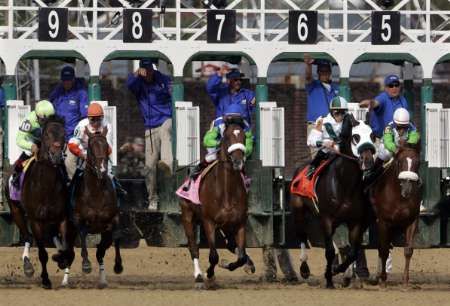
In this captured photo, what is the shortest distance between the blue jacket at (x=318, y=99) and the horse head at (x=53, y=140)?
3457mm

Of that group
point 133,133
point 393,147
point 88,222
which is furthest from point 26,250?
point 133,133

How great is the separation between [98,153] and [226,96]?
9.09 ft

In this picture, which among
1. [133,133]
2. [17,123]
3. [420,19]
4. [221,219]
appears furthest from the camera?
[133,133]

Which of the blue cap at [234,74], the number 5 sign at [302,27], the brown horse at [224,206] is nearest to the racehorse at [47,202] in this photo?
the brown horse at [224,206]

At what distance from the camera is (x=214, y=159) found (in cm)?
1850

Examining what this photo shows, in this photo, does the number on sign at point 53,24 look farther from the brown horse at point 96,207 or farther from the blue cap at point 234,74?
the brown horse at point 96,207

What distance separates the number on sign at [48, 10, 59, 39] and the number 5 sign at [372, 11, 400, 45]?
342cm

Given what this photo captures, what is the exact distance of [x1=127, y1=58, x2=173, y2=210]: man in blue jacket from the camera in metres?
20.6

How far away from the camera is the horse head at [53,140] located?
17.8 metres

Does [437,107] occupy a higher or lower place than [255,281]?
higher

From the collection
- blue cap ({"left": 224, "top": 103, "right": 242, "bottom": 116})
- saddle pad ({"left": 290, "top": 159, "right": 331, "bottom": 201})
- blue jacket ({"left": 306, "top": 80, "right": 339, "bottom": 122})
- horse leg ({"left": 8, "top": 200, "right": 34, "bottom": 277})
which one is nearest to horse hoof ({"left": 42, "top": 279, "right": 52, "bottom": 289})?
horse leg ({"left": 8, "top": 200, "right": 34, "bottom": 277})

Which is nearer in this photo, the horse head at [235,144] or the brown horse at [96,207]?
the horse head at [235,144]

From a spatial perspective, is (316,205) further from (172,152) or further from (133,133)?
(133,133)

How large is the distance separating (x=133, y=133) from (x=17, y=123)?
11.5 meters
